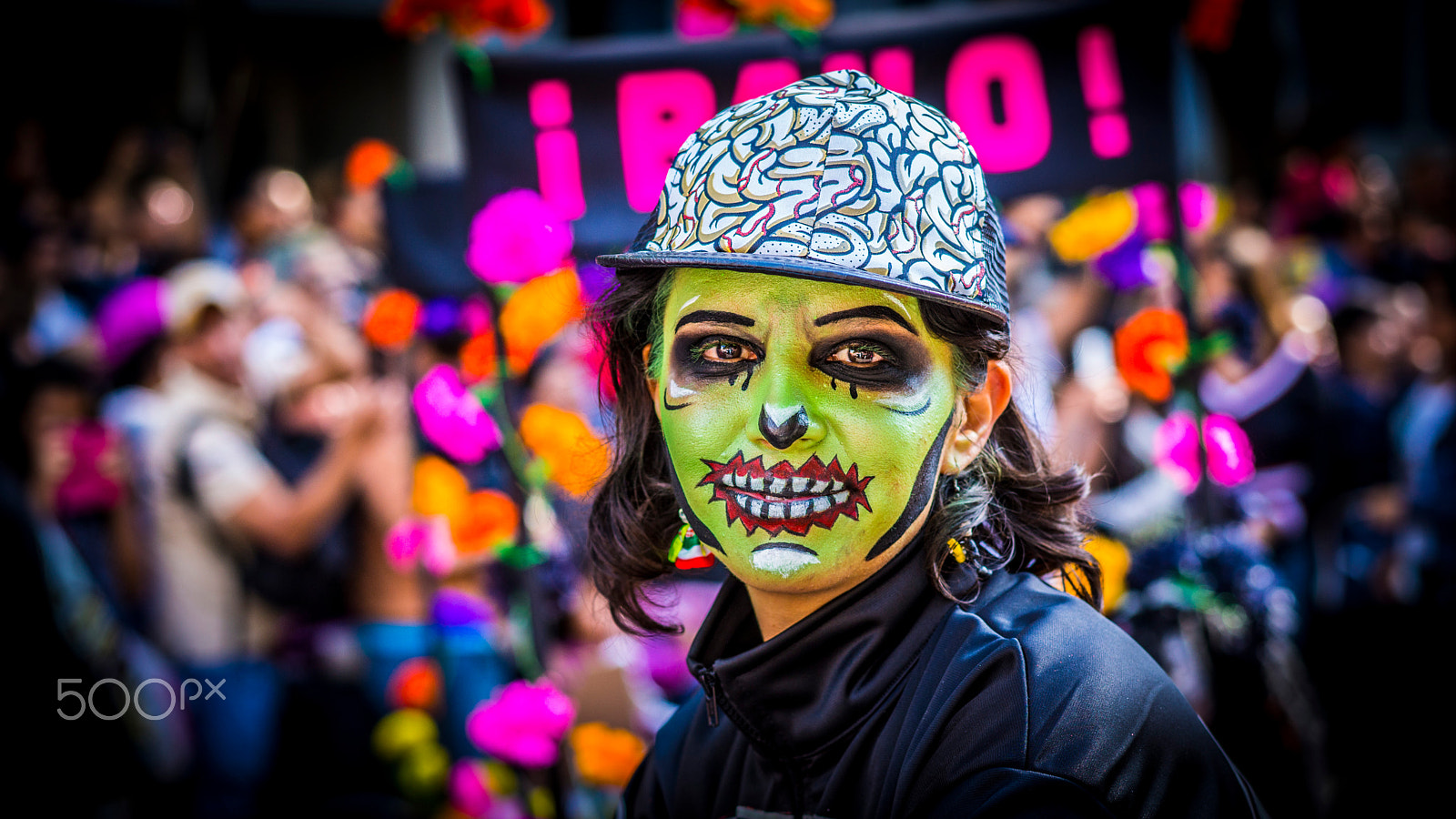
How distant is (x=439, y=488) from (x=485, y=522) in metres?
0.34

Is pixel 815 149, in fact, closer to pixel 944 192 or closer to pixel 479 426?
pixel 944 192

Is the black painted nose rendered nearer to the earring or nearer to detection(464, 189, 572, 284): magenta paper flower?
the earring

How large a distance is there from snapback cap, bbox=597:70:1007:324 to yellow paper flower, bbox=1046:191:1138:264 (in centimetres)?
243

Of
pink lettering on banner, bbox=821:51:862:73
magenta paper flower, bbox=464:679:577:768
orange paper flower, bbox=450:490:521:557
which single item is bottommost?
magenta paper flower, bbox=464:679:577:768

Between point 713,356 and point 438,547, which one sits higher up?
point 713,356

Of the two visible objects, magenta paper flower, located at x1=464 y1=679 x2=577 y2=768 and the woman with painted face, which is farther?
magenta paper flower, located at x1=464 y1=679 x2=577 y2=768

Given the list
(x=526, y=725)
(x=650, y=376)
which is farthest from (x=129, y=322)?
(x=650, y=376)

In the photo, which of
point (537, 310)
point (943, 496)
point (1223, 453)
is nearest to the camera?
point (943, 496)

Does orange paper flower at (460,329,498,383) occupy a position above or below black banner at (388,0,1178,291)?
below

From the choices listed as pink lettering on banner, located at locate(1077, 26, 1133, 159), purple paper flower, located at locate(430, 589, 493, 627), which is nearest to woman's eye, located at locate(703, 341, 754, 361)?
pink lettering on banner, located at locate(1077, 26, 1133, 159)

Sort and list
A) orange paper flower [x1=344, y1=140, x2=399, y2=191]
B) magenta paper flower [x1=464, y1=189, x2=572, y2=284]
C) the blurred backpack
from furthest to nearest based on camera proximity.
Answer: orange paper flower [x1=344, y1=140, x2=399, y2=191], the blurred backpack, magenta paper flower [x1=464, y1=189, x2=572, y2=284]

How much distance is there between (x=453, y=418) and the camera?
3.69 meters

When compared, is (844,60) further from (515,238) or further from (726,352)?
(726,352)

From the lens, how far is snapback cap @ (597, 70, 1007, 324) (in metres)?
1.32
